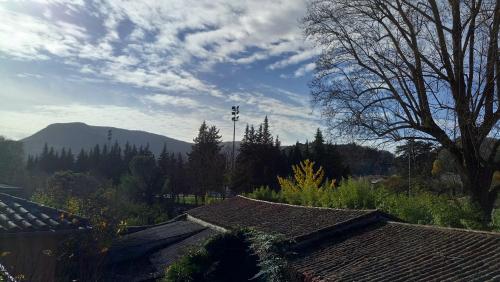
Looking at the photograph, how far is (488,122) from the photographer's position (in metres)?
13.5

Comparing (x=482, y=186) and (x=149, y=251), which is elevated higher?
(x=482, y=186)

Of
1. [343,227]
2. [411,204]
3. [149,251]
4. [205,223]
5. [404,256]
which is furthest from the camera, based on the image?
[205,223]

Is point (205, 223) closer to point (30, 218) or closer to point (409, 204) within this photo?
point (409, 204)

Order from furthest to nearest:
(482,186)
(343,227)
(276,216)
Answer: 1. (276,216)
2. (482,186)
3. (343,227)

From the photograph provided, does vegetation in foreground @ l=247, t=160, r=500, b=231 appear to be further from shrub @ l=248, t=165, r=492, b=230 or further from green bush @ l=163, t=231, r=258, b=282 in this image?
green bush @ l=163, t=231, r=258, b=282

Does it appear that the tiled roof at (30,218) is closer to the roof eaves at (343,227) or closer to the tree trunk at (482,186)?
the roof eaves at (343,227)

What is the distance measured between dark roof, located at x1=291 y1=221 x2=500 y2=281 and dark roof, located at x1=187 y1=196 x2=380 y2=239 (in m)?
0.86

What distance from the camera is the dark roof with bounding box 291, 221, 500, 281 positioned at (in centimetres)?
721

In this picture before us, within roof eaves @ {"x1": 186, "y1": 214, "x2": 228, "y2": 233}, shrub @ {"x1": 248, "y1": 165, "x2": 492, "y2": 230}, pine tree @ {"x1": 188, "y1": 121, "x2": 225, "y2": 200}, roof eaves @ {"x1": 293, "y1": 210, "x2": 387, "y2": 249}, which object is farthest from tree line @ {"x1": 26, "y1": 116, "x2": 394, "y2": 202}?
roof eaves @ {"x1": 293, "y1": 210, "x2": 387, "y2": 249}

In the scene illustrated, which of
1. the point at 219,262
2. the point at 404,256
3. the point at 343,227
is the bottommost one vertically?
the point at 219,262

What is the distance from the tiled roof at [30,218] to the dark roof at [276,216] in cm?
403

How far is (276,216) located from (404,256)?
7.45 metres

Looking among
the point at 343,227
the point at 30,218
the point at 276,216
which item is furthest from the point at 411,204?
the point at 30,218

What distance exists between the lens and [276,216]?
51.3 feet
